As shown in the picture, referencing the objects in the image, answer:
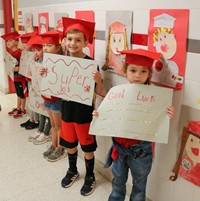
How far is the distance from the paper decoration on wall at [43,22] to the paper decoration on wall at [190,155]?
5.81 ft

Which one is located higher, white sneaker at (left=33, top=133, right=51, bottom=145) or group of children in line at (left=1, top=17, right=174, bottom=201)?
group of children in line at (left=1, top=17, right=174, bottom=201)

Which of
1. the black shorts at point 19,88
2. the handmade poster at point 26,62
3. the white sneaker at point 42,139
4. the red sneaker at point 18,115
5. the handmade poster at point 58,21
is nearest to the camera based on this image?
the handmade poster at point 58,21

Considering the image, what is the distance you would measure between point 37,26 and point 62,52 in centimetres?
89

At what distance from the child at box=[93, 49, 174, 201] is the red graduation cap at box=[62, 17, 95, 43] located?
16.3 inches

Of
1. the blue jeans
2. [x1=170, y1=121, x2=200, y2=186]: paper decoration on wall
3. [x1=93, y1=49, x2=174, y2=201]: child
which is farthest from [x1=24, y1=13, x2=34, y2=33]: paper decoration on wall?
[x1=170, y1=121, x2=200, y2=186]: paper decoration on wall

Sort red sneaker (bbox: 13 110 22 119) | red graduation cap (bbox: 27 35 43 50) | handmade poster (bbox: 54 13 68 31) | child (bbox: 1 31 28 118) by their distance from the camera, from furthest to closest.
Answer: red sneaker (bbox: 13 110 22 119) < child (bbox: 1 31 28 118) < handmade poster (bbox: 54 13 68 31) < red graduation cap (bbox: 27 35 43 50)

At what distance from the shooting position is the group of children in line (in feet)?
4.38

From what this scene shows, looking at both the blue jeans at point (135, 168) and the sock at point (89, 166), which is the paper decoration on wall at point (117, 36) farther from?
the sock at point (89, 166)

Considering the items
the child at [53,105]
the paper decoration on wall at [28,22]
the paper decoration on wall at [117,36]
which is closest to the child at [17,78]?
the paper decoration on wall at [28,22]

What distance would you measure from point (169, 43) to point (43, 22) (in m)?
1.65

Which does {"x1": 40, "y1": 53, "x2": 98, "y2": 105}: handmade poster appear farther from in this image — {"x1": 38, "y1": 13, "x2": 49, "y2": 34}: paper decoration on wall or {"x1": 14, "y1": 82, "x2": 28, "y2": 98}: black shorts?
{"x1": 14, "y1": 82, "x2": 28, "y2": 98}: black shorts

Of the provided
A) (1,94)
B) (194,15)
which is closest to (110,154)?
(194,15)

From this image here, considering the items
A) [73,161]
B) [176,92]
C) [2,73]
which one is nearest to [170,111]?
[176,92]

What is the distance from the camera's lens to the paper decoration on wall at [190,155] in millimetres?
1305
